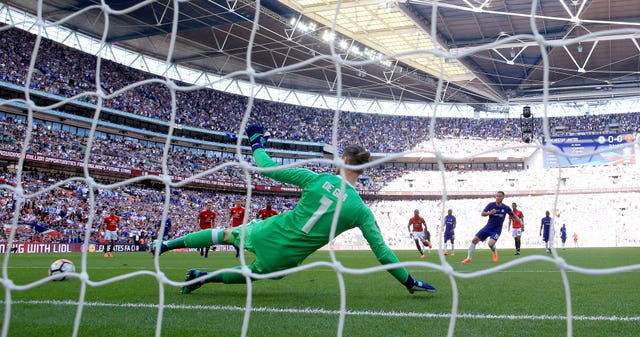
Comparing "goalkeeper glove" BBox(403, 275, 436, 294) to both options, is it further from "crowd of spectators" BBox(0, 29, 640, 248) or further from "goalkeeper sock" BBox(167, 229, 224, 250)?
"crowd of spectators" BBox(0, 29, 640, 248)

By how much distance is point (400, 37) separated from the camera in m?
30.7

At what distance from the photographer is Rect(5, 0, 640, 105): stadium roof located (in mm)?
26500

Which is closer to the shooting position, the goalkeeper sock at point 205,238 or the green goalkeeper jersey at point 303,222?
the green goalkeeper jersey at point 303,222

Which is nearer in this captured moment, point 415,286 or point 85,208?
point 415,286

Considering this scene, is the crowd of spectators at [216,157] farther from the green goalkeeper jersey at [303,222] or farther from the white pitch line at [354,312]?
the green goalkeeper jersey at [303,222]

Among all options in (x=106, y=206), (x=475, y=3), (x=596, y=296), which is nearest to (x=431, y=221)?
(x=475, y=3)

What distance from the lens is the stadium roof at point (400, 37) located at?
26.5 metres

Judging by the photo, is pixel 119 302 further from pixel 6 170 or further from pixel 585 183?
pixel 585 183

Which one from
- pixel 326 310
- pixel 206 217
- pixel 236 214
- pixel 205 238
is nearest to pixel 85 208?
pixel 206 217

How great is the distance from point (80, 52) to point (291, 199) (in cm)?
1930

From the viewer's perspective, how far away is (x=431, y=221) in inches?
1786

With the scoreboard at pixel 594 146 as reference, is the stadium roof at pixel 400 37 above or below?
above

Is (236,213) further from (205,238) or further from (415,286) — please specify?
(415,286)

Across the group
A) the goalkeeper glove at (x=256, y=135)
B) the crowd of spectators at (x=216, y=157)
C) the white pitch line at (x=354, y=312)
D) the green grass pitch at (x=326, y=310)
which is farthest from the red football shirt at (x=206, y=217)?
the goalkeeper glove at (x=256, y=135)
